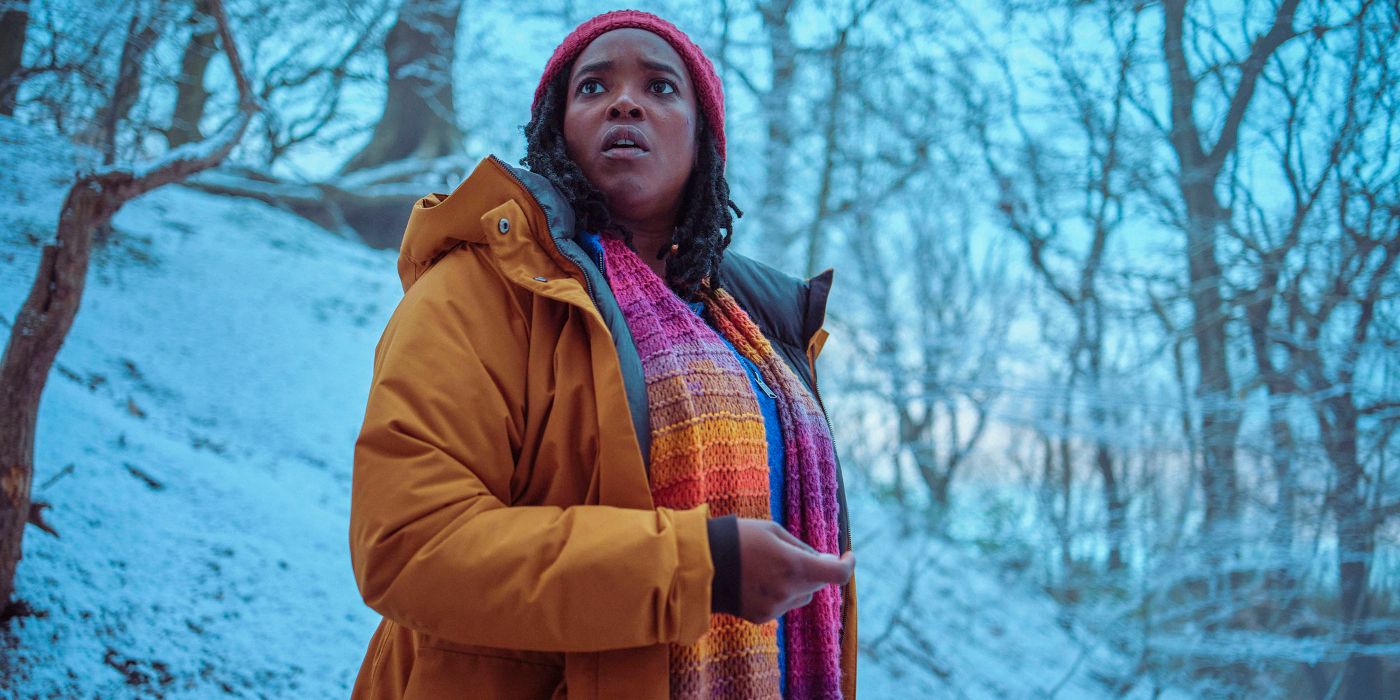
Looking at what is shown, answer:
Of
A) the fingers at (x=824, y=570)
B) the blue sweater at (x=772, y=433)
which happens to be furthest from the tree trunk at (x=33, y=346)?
the fingers at (x=824, y=570)

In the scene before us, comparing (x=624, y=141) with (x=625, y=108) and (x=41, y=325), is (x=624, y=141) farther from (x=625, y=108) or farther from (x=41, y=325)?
(x=41, y=325)

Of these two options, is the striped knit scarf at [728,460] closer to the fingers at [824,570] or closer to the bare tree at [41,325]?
the fingers at [824,570]

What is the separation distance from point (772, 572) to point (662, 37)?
751 mm

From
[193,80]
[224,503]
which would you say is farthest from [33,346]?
[193,80]

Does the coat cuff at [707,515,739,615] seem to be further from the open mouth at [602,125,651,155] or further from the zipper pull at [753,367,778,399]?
the open mouth at [602,125,651,155]

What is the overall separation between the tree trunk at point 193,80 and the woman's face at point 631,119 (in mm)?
1569

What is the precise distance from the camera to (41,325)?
60.5 inches

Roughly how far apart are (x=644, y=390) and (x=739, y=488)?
0.16m

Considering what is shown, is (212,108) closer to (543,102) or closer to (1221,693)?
(543,102)

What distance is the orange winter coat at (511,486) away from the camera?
0.66 meters

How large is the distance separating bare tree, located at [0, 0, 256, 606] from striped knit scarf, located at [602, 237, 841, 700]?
1.33 meters

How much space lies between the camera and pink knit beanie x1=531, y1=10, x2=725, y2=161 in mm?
1056

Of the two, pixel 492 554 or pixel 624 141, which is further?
pixel 624 141

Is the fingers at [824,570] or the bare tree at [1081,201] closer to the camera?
the fingers at [824,570]
